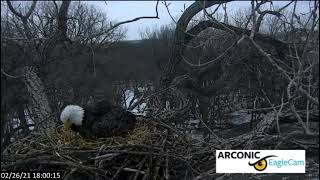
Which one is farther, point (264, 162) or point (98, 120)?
point (98, 120)

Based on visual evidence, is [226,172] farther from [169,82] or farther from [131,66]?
[169,82]

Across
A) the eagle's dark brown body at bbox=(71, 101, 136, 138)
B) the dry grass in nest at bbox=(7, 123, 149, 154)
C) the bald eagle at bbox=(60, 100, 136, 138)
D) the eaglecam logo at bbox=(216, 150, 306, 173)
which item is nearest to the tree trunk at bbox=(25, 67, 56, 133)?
the dry grass in nest at bbox=(7, 123, 149, 154)

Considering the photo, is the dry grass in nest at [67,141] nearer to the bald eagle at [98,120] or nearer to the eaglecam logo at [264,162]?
the bald eagle at [98,120]

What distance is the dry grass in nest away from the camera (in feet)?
12.3

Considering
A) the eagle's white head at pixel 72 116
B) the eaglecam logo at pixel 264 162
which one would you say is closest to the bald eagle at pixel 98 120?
the eagle's white head at pixel 72 116

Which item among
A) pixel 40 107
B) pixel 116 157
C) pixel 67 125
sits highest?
pixel 40 107

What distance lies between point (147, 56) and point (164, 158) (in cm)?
128

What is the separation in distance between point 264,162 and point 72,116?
Answer: 6.11ft

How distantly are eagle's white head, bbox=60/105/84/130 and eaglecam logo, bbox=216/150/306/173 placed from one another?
1.51m

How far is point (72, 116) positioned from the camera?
13.1 feet

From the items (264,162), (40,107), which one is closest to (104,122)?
(40,107)

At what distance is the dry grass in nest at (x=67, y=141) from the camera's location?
373 centimetres

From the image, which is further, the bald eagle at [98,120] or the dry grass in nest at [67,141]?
the bald eagle at [98,120]

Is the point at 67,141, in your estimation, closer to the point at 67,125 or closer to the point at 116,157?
the point at 67,125
